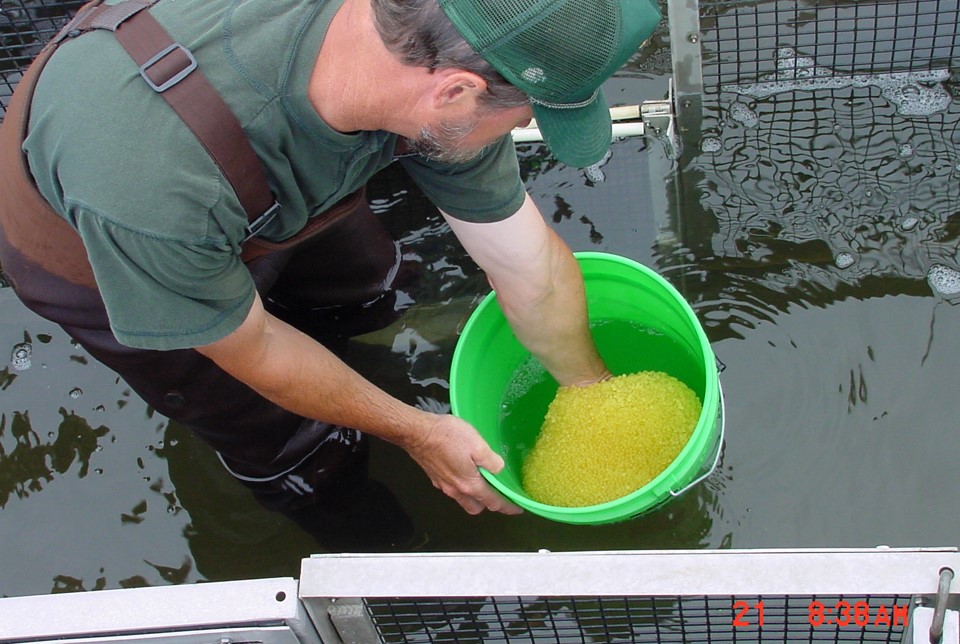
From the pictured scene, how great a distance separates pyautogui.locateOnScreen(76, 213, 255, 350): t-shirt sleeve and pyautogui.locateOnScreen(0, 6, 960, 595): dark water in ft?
3.02

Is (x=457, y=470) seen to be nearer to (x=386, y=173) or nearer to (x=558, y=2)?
(x=558, y=2)

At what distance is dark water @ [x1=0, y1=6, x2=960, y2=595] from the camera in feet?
6.18

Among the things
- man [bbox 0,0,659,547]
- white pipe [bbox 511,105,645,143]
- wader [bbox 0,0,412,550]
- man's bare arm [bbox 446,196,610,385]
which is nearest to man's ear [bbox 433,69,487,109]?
man [bbox 0,0,659,547]

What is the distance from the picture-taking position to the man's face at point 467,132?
1.14m

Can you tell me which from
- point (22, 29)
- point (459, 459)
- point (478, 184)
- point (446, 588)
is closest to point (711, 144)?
point (478, 184)

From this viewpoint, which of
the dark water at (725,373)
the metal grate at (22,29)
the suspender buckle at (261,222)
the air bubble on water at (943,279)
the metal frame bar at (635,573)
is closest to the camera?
the metal frame bar at (635,573)

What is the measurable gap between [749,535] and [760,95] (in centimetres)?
120

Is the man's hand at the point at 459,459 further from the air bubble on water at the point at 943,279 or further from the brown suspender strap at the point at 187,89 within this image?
the air bubble on water at the point at 943,279

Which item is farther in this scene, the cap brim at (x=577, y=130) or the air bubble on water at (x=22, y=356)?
the air bubble on water at (x=22, y=356)

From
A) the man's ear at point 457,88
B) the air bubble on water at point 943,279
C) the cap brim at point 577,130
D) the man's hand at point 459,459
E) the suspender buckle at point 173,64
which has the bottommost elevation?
the air bubble on water at point 943,279

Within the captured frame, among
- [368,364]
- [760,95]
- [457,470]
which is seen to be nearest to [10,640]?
[457,470]

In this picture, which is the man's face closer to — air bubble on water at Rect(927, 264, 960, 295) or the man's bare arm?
the man's bare arm

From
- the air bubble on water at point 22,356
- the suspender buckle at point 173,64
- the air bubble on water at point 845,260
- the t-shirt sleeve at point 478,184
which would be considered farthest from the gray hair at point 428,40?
the air bubble on water at point 22,356

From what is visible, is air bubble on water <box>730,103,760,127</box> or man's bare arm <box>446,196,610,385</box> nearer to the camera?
man's bare arm <box>446,196,610,385</box>
